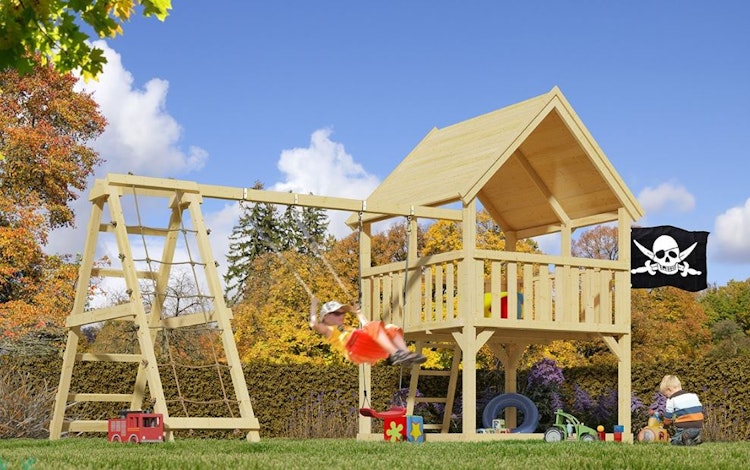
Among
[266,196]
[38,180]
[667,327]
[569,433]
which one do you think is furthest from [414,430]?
[667,327]

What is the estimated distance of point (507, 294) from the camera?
14.6 metres

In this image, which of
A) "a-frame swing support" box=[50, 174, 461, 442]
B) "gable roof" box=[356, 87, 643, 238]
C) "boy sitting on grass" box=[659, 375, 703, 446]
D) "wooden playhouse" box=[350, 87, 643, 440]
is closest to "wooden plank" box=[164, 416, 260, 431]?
"a-frame swing support" box=[50, 174, 461, 442]

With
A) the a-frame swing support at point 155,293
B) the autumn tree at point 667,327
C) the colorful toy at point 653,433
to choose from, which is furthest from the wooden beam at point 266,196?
the autumn tree at point 667,327

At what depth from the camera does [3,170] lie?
2586 centimetres

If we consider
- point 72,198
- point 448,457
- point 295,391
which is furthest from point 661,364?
point 72,198

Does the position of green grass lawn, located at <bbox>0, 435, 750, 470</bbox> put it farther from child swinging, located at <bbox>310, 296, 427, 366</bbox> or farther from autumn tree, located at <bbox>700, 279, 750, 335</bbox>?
autumn tree, located at <bbox>700, 279, 750, 335</bbox>

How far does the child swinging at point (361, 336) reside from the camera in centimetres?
856

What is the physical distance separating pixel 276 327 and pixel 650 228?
40.8 ft

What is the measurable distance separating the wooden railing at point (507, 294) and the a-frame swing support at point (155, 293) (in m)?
2.03

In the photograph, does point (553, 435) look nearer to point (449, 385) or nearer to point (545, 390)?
point (449, 385)

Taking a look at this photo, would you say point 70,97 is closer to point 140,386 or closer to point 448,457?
point 140,386

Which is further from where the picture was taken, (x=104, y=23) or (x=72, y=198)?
(x=72, y=198)

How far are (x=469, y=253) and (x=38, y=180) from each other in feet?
51.8

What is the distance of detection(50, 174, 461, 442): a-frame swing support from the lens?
446 inches
